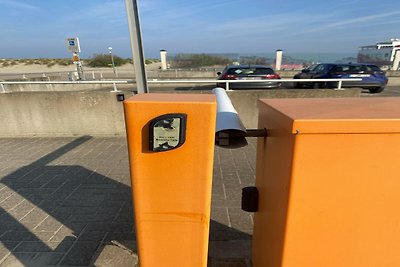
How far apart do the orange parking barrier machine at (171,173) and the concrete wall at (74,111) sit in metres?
4.68

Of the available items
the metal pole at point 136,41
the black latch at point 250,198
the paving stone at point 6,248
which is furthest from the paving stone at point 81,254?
the metal pole at point 136,41

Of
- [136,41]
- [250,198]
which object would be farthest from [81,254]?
[136,41]

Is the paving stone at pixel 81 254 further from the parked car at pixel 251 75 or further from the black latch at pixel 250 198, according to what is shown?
the parked car at pixel 251 75

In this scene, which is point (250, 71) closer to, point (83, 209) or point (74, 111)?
point (74, 111)

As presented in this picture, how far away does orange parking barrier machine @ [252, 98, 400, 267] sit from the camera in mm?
1124

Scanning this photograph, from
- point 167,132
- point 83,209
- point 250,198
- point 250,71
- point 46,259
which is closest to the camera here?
point 167,132

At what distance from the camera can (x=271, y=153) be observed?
150 centimetres

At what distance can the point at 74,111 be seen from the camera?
584 cm

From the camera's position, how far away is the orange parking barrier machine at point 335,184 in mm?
1124

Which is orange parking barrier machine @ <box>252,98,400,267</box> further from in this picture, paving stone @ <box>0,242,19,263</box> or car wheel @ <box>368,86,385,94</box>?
car wheel @ <box>368,86,385,94</box>

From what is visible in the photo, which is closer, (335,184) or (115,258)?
(335,184)

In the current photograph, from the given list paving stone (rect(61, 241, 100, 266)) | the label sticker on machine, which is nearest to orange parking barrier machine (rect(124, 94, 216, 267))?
the label sticker on machine

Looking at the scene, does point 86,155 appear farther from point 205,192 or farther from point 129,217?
point 205,192

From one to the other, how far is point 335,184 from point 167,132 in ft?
2.77
